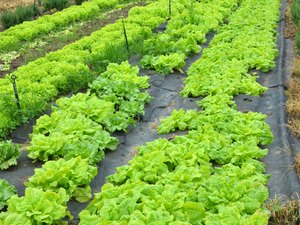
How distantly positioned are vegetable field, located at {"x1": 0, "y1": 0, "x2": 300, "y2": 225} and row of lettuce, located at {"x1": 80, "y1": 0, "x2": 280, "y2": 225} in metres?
0.01

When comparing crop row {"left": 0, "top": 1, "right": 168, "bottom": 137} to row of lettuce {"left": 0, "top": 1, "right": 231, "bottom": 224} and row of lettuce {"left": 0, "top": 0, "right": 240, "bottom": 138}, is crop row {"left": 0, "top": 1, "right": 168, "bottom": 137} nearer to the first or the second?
row of lettuce {"left": 0, "top": 0, "right": 240, "bottom": 138}

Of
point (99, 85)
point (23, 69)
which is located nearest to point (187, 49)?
point (99, 85)

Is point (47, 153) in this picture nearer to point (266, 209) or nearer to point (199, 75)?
point (266, 209)

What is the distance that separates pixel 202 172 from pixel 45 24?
10513 millimetres

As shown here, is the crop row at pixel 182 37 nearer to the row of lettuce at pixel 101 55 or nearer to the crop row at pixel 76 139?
the row of lettuce at pixel 101 55

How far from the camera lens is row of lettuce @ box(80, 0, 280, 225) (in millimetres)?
4199

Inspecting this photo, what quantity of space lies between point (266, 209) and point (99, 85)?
4351 mm

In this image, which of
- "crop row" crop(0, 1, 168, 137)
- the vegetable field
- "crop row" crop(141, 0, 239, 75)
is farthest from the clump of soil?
"crop row" crop(141, 0, 239, 75)

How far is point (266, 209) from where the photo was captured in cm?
447

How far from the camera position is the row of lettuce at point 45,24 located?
40.8ft

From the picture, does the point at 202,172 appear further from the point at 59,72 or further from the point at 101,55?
the point at 101,55

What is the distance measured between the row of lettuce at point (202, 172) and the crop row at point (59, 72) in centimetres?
226

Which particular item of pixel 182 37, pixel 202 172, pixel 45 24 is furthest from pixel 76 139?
pixel 45 24

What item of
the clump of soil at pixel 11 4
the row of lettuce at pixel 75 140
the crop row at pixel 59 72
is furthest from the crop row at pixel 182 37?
the clump of soil at pixel 11 4
